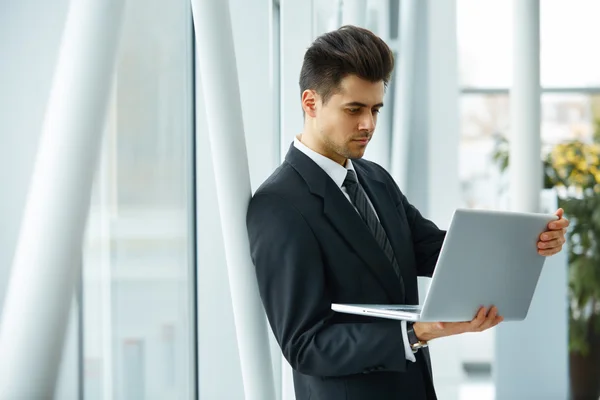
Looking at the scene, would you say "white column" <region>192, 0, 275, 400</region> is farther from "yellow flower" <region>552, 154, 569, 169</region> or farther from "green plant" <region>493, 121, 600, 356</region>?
"yellow flower" <region>552, 154, 569, 169</region>

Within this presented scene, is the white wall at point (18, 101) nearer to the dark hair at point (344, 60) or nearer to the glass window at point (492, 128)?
the dark hair at point (344, 60)

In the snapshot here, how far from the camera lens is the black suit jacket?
169 centimetres

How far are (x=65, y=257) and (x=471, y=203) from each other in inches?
262

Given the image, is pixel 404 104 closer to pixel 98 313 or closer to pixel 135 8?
pixel 135 8

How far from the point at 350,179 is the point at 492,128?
5.53m

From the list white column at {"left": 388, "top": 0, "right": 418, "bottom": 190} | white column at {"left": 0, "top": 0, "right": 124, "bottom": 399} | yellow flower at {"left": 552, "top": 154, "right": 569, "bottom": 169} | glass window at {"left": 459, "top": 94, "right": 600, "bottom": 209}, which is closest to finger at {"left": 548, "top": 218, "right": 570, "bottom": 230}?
white column at {"left": 0, "top": 0, "right": 124, "bottom": 399}

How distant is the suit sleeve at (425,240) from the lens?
2094 mm

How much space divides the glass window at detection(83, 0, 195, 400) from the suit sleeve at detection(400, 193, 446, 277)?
73 cm

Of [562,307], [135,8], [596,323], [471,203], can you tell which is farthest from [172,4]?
[471,203]

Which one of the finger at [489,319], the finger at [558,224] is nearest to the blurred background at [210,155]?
the finger at [558,224]

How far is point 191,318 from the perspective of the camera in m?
2.90

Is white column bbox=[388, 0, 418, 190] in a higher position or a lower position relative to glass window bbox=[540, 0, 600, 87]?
lower

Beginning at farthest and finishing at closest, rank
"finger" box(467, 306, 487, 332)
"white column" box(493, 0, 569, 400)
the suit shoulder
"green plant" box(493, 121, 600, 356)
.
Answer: "green plant" box(493, 121, 600, 356) → "white column" box(493, 0, 569, 400) → the suit shoulder → "finger" box(467, 306, 487, 332)

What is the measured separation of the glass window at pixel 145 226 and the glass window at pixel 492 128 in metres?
4.71
